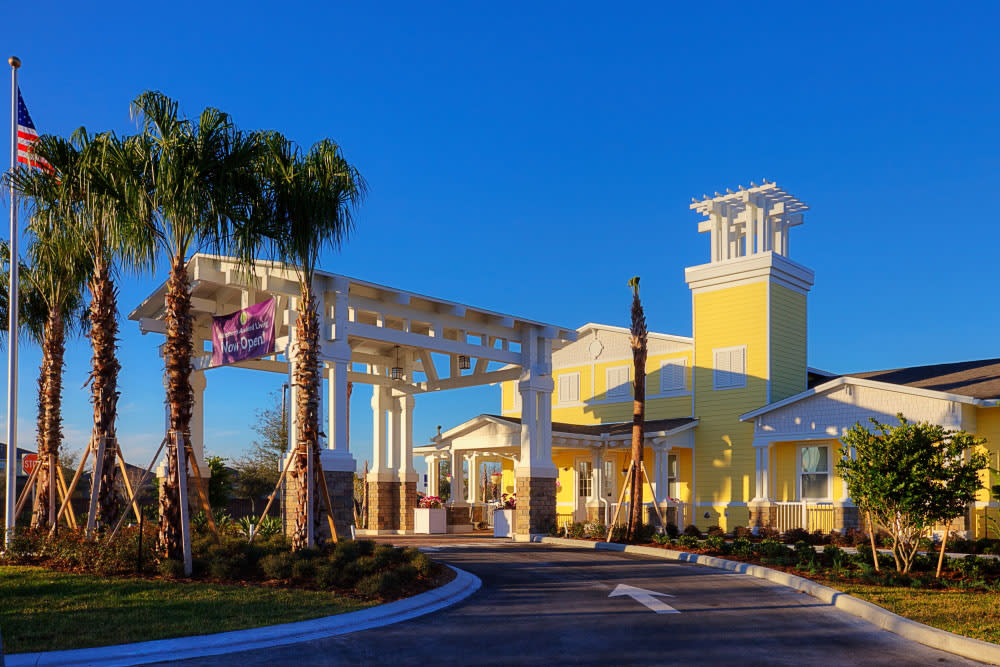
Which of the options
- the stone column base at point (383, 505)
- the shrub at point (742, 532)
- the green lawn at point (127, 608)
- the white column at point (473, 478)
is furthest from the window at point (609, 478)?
the green lawn at point (127, 608)

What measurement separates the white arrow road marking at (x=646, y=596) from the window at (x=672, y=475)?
55.2 feet

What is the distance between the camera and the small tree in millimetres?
15531

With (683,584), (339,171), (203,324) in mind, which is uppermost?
(339,171)

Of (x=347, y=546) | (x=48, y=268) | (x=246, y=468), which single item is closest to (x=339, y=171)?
(x=347, y=546)

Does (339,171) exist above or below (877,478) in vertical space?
above

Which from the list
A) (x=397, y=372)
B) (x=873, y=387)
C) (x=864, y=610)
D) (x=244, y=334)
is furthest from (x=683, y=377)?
(x=864, y=610)

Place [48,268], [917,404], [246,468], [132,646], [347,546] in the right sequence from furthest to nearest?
[246,468], [917,404], [48,268], [347,546], [132,646]

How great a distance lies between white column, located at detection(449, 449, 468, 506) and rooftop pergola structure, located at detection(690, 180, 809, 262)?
1097 cm

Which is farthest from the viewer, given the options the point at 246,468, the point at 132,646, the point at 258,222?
the point at 246,468

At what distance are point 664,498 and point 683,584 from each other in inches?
561

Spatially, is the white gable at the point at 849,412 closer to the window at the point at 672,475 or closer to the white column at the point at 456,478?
the window at the point at 672,475

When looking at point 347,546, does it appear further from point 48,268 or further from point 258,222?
point 48,268

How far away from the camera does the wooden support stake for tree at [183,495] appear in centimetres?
1423

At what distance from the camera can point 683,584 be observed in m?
15.3
